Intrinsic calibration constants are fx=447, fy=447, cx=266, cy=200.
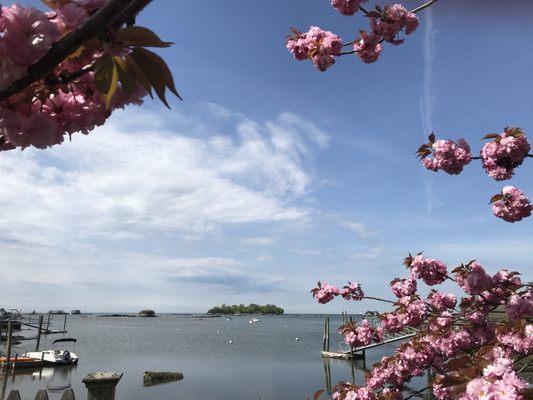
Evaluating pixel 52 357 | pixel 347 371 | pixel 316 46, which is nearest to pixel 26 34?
pixel 316 46

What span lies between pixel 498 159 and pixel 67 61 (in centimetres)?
319

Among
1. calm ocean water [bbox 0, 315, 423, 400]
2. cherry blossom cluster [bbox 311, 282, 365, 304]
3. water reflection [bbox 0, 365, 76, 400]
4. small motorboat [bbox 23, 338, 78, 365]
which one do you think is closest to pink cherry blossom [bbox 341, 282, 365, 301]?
cherry blossom cluster [bbox 311, 282, 365, 304]

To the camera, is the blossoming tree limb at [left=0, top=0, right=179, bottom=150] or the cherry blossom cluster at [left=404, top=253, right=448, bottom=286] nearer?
the blossoming tree limb at [left=0, top=0, right=179, bottom=150]

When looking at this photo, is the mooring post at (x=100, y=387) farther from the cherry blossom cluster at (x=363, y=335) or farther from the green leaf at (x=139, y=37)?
the cherry blossom cluster at (x=363, y=335)

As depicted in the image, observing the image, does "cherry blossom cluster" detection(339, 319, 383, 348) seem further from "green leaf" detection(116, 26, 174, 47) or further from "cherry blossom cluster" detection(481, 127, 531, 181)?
"green leaf" detection(116, 26, 174, 47)

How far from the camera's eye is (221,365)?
117 feet

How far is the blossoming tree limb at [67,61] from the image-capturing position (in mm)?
754

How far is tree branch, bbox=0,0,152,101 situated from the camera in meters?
0.72

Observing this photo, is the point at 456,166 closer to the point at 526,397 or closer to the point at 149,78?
the point at 526,397

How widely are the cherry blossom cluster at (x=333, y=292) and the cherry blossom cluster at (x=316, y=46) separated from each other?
3414 mm

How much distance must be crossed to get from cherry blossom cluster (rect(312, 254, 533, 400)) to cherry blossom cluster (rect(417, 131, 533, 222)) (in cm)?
56

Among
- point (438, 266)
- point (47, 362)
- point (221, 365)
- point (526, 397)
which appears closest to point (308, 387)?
point (221, 365)

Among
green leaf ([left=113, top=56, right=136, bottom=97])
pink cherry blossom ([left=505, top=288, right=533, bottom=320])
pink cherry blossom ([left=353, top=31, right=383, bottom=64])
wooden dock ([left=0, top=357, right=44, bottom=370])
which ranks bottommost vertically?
wooden dock ([left=0, top=357, right=44, bottom=370])

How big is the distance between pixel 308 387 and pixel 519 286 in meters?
24.7
